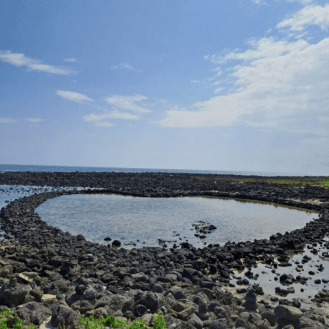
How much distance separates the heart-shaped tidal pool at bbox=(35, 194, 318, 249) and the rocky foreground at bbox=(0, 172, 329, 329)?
181 centimetres

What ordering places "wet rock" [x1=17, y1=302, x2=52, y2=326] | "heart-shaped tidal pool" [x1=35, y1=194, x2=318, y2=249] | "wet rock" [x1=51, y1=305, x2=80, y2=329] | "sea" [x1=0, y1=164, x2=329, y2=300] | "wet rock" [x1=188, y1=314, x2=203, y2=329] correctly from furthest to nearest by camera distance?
"heart-shaped tidal pool" [x1=35, y1=194, x2=318, y2=249], "sea" [x1=0, y1=164, x2=329, y2=300], "wet rock" [x1=188, y1=314, x2=203, y2=329], "wet rock" [x1=17, y1=302, x2=52, y2=326], "wet rock" [x1=51, y1=305, x2=80, y2=329]

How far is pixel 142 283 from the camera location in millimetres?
8539

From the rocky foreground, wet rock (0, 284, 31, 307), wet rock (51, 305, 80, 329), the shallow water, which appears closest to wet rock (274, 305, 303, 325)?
the rocky foreground

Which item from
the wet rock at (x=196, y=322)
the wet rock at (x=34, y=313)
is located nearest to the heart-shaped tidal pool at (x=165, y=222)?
the wet rock at (x=34, y=313)

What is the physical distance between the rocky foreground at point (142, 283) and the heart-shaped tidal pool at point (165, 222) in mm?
1814

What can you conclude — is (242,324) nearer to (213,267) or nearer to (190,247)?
(213,267)

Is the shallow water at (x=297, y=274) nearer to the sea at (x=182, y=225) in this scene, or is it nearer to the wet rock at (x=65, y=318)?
the sea at (x=182, y=225)

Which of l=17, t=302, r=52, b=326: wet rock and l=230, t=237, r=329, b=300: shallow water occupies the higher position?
l=17, t=302, r=52, b=326: wet rock

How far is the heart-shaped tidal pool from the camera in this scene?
16344 millimetres

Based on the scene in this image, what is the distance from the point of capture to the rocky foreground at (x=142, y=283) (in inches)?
244

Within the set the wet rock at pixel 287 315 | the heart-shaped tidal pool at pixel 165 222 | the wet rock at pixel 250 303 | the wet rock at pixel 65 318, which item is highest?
the wet rock at pixel 65 318

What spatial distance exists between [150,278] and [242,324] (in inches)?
146

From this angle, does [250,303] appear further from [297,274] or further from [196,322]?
[297,274]

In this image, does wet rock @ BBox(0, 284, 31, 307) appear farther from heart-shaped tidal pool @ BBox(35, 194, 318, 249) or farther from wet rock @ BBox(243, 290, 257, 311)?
heart-shaped tidal pool @ BBox(35, 194, 318, 249)
